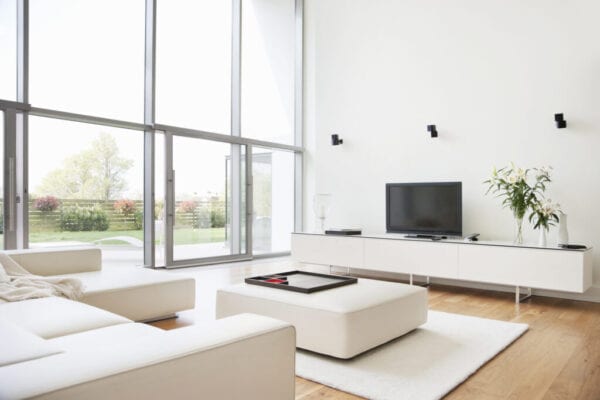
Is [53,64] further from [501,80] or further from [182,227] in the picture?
[501,80]

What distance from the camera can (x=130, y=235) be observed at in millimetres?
5500

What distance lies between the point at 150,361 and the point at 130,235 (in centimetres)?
466

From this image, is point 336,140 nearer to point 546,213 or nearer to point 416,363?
point 546,213

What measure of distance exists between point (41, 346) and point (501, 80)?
4781 mm

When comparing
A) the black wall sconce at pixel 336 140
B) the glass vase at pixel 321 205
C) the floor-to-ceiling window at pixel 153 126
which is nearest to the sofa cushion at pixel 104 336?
the floor-to-ceiling window at pixel 153 126

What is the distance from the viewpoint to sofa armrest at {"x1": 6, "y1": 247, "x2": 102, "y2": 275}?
10.2 ft

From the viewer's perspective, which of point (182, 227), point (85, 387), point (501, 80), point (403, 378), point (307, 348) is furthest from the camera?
point (182, 227)

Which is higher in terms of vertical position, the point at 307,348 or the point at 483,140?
the point at 483,140

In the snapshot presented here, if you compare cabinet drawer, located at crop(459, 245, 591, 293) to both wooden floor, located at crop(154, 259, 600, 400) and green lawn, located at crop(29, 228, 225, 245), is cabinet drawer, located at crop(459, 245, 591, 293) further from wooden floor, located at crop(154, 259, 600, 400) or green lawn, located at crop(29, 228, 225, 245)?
green lawn, located at crop(29, 228, 225, 245)

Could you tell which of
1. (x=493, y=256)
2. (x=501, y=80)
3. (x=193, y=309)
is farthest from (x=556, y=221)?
(x=193, y=309)

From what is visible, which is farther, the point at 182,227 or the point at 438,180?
the point at 182,227

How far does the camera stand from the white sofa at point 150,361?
103 centimetres

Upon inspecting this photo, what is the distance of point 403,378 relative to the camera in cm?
223

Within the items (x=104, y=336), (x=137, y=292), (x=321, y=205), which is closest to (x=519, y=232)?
(x=321, y=205)
